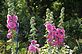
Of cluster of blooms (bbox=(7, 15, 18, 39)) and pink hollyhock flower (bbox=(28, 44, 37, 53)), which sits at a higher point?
cluster of blooms (bbox=(7, 15, 18, 39))

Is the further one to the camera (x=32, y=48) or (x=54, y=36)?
(x=32, y=48)

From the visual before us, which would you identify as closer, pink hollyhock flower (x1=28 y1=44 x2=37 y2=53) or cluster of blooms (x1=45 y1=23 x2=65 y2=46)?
cluster of blooms (x1=45 y1=23 x2=65 y2=46)

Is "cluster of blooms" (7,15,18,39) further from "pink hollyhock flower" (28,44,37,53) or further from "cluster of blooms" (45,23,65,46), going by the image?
"cluster of blooms" (45,23,65,46)

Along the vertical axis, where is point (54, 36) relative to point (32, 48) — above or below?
above

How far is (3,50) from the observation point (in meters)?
7.32

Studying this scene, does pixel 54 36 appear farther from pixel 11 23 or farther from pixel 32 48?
pixel 11 23

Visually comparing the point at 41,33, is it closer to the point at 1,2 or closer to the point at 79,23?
the point at 79,23

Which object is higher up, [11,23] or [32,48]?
[11,23]

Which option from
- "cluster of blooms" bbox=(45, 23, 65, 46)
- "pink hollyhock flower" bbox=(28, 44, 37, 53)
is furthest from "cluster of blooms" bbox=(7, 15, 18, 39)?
"cluster of blooms" bbox=(45, 23, 65, 46)

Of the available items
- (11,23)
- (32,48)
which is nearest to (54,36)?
(32,48)

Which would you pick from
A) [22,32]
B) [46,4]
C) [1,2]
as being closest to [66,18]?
[46,4]

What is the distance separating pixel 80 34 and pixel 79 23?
320 mm

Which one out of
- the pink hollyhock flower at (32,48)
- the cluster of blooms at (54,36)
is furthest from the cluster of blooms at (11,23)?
the cluster of blooms at (54,36)

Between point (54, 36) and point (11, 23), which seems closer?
point (54, 36)
